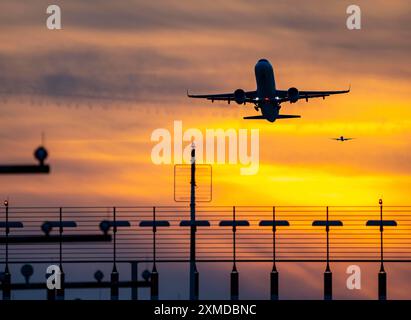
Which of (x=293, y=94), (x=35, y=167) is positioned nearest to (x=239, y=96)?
(x=293, y=94)

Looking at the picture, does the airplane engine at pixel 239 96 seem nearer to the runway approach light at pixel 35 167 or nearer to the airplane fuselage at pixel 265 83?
the airplane fuselage at pixel 265 83

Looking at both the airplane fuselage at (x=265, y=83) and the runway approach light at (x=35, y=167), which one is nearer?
the runway approach light at (x=35, y=167)

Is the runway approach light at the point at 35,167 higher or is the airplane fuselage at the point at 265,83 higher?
the airplane fuselage at the point at 265,83

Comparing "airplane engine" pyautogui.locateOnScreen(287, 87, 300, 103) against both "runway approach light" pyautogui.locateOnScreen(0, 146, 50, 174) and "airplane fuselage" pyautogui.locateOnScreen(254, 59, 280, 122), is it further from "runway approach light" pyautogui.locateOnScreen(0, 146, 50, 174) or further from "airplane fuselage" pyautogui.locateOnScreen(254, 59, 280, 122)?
"runway approach light" pyautogui.locateOnScreen(0, 146, 50, 174)

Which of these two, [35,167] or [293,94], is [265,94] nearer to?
[293,94]

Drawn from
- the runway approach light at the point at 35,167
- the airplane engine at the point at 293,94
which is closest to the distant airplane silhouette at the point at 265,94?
the airplane engine at the point at 293,94

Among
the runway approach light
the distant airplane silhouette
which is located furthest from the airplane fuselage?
the runway approach light

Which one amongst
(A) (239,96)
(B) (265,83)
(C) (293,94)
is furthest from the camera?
(B) (265,83)

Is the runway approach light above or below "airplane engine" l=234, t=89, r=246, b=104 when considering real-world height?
below

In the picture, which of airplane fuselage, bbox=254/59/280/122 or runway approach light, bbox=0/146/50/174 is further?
airplane fuselage, bbox=254/59/280/122

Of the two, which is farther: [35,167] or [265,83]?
[265,83]

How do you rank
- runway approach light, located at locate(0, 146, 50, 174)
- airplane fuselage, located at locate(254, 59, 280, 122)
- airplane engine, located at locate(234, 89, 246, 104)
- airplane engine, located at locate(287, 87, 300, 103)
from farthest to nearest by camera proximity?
airplane fuselage, located at locate(254, 59, 280, 122), airplane engine, located at locate(287, 87, 300, 103), airplane engine, located at locate(234, 89, 246, 104), runway approach light, located at locate(0, 146, 50, 174)

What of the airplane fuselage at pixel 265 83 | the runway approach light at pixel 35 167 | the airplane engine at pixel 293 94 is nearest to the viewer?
the runway approach light at pixel 35 167
